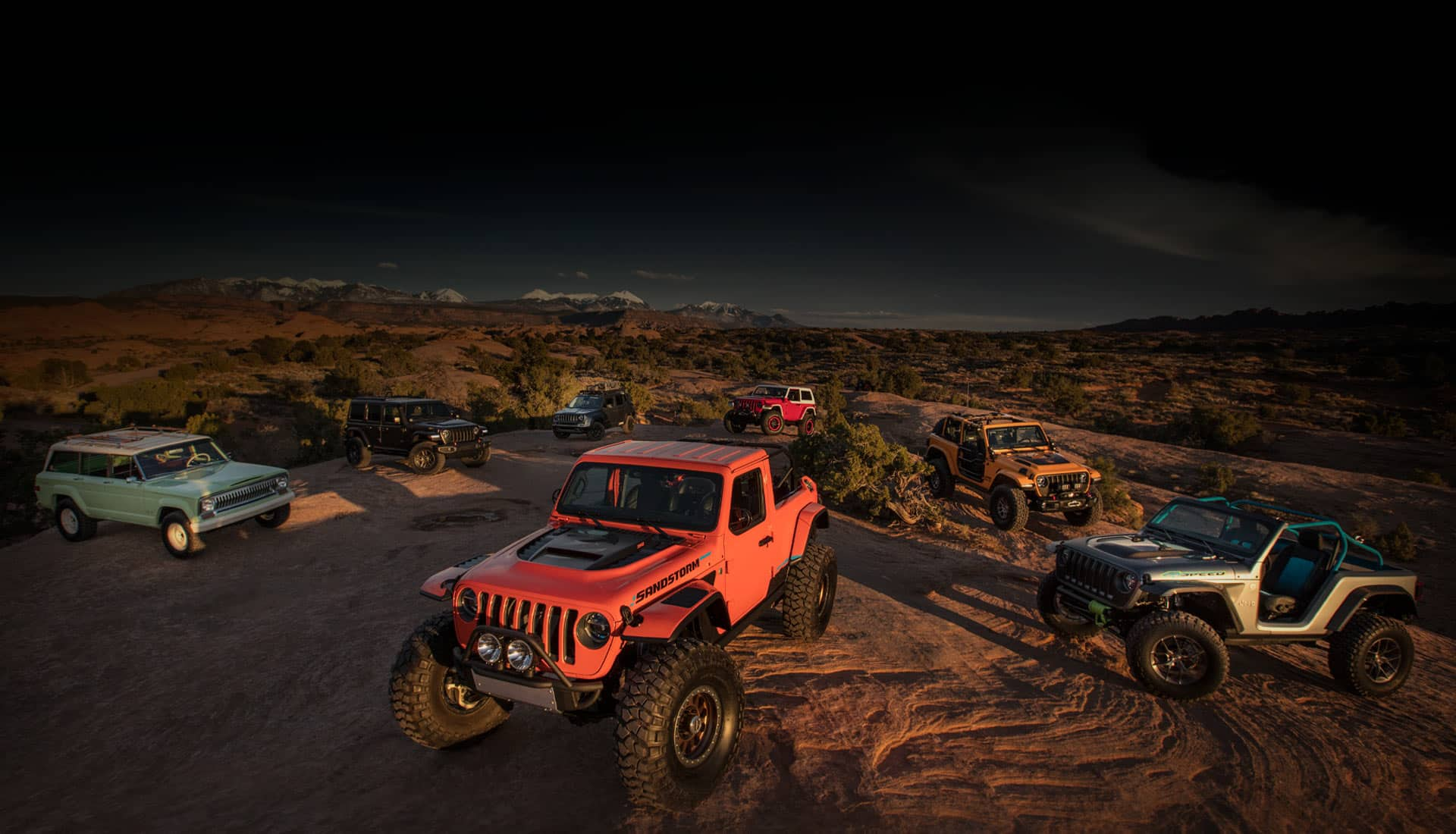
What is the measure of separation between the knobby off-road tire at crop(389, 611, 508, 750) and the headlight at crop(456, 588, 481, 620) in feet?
0.88

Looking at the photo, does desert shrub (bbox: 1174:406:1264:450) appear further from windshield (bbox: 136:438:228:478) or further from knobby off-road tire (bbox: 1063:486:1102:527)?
windshield (bbox: 136:438:228:478)

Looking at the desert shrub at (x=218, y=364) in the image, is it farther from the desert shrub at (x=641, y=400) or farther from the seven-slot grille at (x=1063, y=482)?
the seven-slot grille at (x=1063, y=482)

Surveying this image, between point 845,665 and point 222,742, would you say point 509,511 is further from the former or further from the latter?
point 845,665

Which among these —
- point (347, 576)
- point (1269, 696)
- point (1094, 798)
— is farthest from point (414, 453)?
point (1269, 696)

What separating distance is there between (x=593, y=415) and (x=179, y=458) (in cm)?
1109

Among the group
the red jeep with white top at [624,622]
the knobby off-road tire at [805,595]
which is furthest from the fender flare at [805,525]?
the red jeep with white top at [624,622]

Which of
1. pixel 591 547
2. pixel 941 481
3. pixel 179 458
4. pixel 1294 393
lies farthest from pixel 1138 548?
pixel 1294 393

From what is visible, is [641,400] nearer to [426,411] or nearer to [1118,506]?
[426,411]

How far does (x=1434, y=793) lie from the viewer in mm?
4434

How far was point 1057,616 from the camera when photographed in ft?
22.5

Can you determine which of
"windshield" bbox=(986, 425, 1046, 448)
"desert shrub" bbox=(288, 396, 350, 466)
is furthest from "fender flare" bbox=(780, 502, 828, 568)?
"desert shrub" bbox=(288, 396, 350, 466)

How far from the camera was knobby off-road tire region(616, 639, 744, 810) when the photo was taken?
3.56m

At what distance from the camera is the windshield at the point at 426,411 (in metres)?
14.5

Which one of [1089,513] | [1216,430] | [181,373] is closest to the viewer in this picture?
[1089,513]
